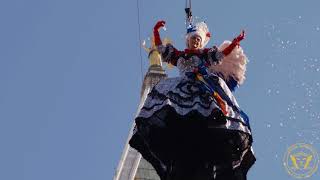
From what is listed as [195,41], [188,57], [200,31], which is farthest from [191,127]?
[200,31]

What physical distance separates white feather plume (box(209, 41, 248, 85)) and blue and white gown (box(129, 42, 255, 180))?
71 centimetres

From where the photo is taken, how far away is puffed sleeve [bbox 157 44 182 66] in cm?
1055

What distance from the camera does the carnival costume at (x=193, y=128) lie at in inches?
Answer: 360

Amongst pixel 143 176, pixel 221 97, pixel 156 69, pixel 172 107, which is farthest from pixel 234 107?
pixel 156 69

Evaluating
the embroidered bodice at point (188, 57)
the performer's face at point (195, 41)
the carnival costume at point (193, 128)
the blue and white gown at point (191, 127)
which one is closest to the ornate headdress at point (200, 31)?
the performer's face at point (195, 41)

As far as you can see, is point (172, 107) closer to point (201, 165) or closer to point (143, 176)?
point (201, 165)

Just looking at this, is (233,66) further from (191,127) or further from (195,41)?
(191,127)

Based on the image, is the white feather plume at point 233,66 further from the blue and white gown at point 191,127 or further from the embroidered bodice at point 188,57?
the blue and white gown at point 191,127

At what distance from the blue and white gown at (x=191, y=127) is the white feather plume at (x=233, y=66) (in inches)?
27.9

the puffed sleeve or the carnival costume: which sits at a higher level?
the puffed sleeve

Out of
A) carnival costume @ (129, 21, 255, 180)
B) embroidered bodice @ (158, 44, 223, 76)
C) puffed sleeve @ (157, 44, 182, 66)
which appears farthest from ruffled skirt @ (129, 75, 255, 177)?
puffed sleeve @ (157, 44, 182, 66)

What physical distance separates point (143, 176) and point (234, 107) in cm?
1827

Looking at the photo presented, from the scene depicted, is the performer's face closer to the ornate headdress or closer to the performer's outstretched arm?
the ornate headdress

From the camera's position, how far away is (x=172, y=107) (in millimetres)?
9289
